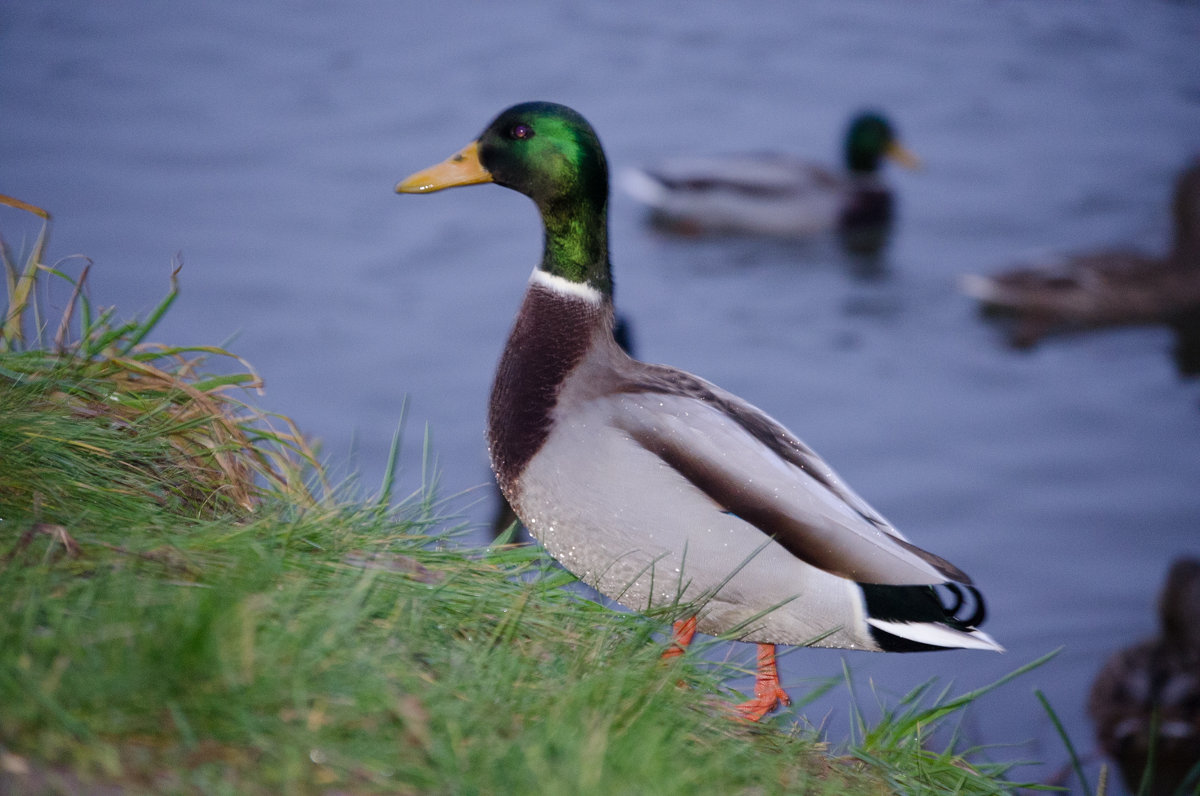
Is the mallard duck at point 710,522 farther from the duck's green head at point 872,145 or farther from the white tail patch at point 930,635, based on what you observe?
the duck's green head at point 872,145

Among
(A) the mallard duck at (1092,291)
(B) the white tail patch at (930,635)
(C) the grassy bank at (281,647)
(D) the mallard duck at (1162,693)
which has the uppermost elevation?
(C) the grassy bank at (281,647)

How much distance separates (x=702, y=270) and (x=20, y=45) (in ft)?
21.9

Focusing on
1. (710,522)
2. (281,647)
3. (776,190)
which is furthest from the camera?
(776,190)

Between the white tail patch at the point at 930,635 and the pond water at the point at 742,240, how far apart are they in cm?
288

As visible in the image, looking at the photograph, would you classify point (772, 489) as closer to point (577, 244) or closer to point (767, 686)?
point (767, 686)

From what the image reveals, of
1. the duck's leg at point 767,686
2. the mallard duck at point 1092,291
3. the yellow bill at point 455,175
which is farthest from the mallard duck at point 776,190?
the duck's leg at point 767,686

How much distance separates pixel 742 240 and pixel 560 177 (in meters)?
8.73

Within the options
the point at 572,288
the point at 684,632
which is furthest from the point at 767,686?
the point at 572,288

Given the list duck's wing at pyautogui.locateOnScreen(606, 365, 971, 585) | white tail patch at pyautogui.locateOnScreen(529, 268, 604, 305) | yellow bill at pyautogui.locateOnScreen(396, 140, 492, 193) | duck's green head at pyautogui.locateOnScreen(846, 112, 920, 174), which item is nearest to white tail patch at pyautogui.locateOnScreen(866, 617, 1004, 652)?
duck's wing at pyautogui.locateOnScreen(606, 365, 971, 585)

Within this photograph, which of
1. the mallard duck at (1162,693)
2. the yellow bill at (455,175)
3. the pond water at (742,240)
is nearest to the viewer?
the yellow bill at (455,175)

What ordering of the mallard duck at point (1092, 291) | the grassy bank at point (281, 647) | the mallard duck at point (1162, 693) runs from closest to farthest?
the grassy bank at point (281, 647) < the mallard duck at point (1162, 693) < the mallard duck at point (1092, 291)

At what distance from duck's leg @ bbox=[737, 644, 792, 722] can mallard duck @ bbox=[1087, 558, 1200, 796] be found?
146 inches

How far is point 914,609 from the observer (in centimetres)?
283

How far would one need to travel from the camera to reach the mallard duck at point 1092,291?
1005cm
